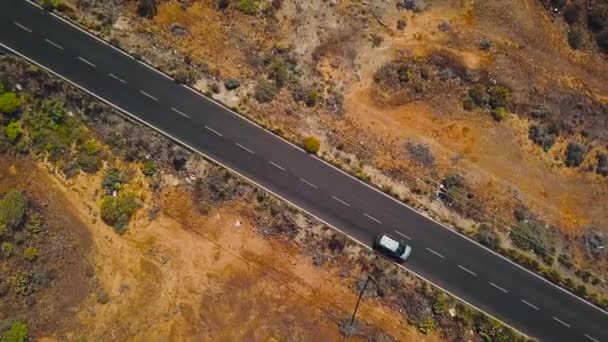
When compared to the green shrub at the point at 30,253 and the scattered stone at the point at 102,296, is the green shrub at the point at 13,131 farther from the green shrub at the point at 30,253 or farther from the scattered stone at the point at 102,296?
the scattered stone at the point at 102,296

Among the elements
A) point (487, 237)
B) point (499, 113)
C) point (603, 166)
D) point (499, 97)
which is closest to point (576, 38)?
point (499, 97)

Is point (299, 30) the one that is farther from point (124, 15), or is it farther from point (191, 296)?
point (191, 296)

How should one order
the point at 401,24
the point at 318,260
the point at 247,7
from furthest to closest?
the point at 401,24 < the point at 247,7 < the point at 318,260

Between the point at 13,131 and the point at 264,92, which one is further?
the point at 264,92

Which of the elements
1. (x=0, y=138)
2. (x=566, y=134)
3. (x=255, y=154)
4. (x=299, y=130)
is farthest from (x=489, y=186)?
(x=0, y=138)

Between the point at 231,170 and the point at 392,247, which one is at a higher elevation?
the point at 231,170

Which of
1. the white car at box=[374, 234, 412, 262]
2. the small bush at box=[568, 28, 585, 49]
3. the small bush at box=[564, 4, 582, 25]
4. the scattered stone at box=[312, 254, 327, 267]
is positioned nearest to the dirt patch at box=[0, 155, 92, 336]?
the scattered stone at box=[312, 254, 327, 267]

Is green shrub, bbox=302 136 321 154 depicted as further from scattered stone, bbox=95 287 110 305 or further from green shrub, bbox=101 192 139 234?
scattered stone, bbox=95 287 110 305

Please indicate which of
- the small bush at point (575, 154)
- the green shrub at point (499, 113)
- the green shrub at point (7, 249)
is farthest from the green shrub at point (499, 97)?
→ the green shrub at point (7, 249)

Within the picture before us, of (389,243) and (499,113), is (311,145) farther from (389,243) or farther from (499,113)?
(499,113)
